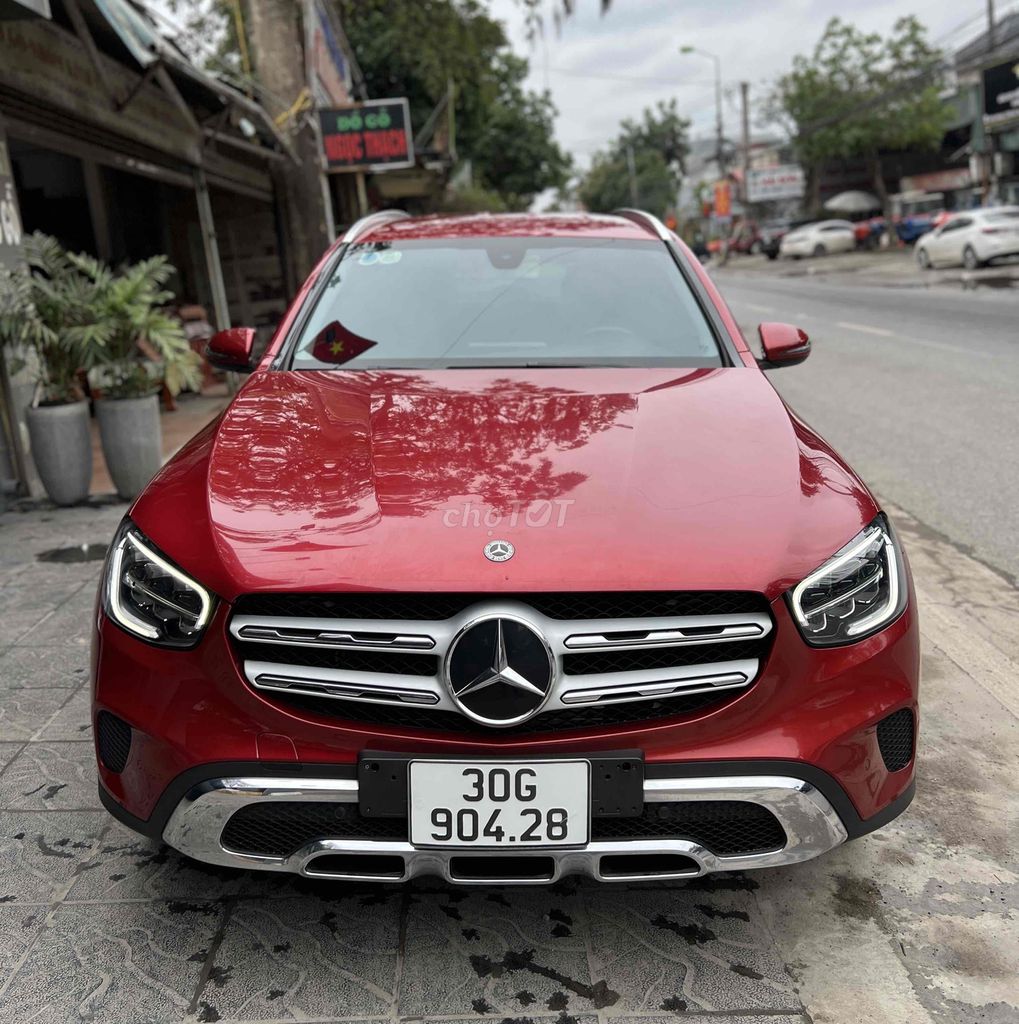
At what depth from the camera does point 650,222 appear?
4133 mm

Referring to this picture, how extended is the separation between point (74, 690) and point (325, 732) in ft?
6.67

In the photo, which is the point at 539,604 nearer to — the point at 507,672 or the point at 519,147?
the point at 507,672

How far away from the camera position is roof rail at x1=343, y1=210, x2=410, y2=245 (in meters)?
3.94

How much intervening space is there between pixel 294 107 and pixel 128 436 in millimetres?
5849

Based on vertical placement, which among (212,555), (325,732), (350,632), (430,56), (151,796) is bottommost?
(151,796)

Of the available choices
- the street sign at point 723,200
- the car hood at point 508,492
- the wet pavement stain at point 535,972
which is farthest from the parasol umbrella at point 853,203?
the wet pavement stain at point 535,972

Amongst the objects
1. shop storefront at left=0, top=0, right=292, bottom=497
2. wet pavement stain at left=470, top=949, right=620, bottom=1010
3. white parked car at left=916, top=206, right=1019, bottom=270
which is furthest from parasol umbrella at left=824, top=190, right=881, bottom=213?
wet pavement stain at left=470, top=949, right=620, bottom=1010

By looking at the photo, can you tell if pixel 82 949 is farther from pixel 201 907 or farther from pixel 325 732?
pixel 325 732

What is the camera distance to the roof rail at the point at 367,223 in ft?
12.9

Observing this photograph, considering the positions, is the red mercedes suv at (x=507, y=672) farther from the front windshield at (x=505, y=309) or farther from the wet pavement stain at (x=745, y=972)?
the front windshield at (x=505, y=309)

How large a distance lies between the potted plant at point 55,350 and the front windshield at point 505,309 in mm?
3162

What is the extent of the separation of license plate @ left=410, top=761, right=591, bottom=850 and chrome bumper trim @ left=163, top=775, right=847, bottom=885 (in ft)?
0.10

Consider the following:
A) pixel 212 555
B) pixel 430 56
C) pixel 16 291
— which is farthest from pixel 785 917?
pixel 430 56

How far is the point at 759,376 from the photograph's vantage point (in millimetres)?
2984
